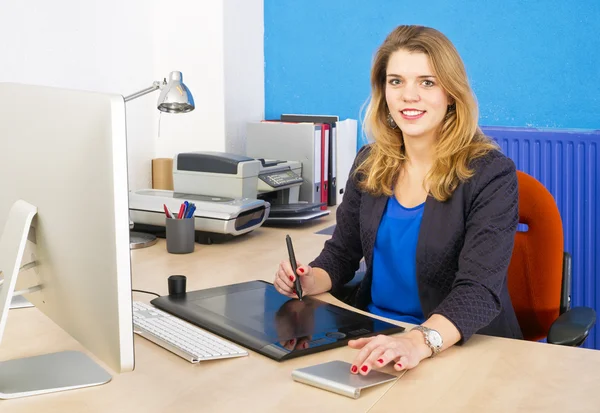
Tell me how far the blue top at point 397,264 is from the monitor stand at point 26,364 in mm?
752

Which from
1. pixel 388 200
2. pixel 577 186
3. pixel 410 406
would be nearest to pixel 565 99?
pixel 577 186

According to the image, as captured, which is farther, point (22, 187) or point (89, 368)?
point (89, 368)

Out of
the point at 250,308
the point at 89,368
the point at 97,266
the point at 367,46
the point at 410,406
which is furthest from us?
the point at 367,46

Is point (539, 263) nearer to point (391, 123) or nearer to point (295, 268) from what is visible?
point (391, 123)

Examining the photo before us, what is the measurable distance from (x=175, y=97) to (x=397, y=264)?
0.84 m

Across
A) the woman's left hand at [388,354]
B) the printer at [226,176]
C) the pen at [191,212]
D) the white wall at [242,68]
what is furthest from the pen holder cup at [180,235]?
the woman's left hand at [388,354]

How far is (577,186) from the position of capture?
268 cm

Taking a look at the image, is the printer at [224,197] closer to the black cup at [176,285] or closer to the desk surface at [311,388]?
the black cup at [176,285]

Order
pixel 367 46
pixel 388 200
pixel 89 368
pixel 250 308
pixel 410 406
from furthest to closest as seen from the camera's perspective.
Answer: pixel 367 46 → pixel 388 200 → pixel 250 308 → pixel 89 368 → pixel 410 406

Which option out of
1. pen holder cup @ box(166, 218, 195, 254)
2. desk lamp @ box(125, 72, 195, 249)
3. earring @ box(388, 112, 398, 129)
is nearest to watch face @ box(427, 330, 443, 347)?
earring @ box(388, 112, 398, 129)

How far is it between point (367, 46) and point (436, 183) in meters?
1.37

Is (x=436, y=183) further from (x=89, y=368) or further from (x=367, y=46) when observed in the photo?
(x=367, y=46)

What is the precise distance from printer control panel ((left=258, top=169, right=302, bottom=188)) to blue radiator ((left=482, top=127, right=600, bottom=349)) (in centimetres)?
70

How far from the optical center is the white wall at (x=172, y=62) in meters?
2.59
